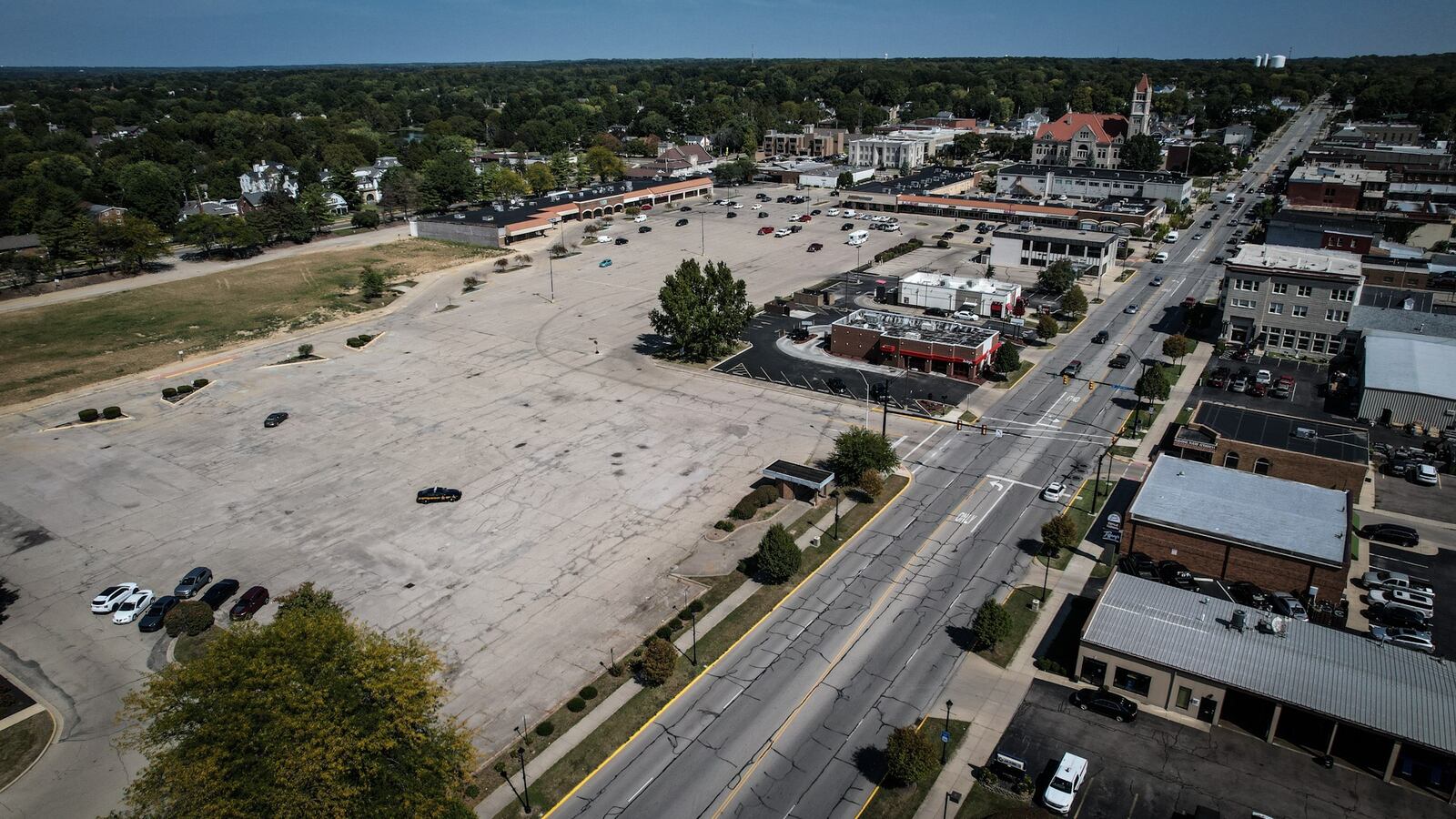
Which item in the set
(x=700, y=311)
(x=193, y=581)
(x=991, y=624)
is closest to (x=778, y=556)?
(x=991, y=624)

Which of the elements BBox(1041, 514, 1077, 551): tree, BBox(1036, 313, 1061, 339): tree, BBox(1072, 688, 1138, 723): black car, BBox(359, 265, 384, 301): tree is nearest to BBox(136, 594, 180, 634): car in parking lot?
BBox(1072, 688, 1138, 723): black car

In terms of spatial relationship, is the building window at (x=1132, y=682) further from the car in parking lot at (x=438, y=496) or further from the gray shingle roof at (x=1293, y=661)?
the car in parking lot at (x=438, y=496)

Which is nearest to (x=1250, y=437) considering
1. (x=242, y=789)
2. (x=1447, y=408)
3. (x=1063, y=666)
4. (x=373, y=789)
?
(x=1447, y=408)

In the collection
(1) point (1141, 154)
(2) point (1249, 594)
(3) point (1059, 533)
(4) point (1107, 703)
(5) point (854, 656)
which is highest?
(1) point (1141, 154)

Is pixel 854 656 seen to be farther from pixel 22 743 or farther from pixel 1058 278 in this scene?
pixel 1058 278

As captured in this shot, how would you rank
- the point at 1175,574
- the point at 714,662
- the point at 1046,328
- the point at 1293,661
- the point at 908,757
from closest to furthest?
the point at 908,757 < the point at 1293,661 < the point at 714,662 < the point at 1175,574 < the point at 1046,328

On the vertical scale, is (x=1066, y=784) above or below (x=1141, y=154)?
below

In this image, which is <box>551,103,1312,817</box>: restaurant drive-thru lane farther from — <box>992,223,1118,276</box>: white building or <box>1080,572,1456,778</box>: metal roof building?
<box>992,223,1118,276</box>: white building
